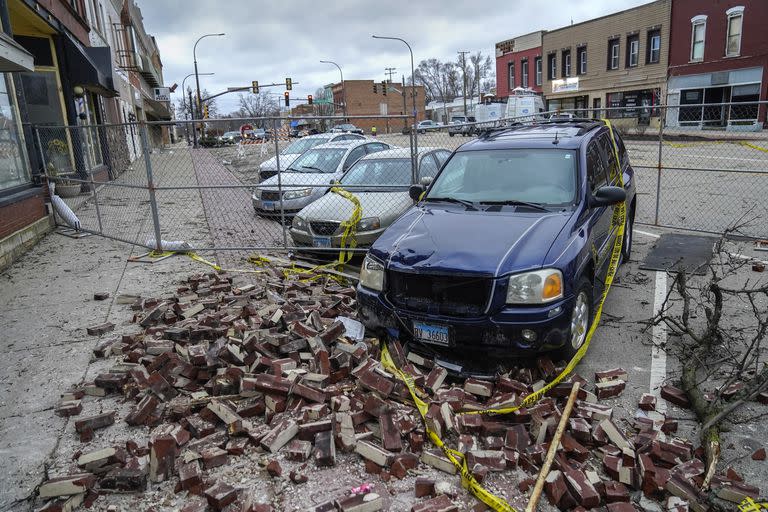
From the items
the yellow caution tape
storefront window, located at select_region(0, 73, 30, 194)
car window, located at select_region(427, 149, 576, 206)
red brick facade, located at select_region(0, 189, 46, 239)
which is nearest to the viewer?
the yellow caution tape

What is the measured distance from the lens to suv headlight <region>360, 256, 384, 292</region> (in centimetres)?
501

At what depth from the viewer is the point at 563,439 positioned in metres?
3.79

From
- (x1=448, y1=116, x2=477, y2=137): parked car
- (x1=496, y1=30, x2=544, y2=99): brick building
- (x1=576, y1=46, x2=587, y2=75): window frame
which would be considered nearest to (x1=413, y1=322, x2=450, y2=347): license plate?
(x1=448, y1=116, x2=477, y2=137): parked car

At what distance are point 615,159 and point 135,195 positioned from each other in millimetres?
14439

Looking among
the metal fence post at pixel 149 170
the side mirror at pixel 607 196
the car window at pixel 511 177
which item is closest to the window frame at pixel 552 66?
the metal fence post at pixel 149 170

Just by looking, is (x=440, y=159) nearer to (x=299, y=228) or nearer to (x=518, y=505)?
(x=299, y=228)

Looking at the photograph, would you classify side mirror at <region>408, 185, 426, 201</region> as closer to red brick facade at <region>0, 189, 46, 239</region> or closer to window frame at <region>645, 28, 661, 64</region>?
red brick facade at <region>0, 189, 46, 239</region>

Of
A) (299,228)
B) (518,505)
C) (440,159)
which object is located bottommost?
(518,505)

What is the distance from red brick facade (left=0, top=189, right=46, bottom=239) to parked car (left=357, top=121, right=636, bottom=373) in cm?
723

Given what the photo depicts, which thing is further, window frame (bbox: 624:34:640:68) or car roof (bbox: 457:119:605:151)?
window frame (bbox: 624:34:640:68)

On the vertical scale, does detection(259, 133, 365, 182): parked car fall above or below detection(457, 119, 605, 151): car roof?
below

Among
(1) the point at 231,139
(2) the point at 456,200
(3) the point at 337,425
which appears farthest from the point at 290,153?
(1) the point at 231,139

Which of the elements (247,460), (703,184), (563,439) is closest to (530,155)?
(563,439)

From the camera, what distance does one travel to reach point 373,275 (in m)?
5.08
